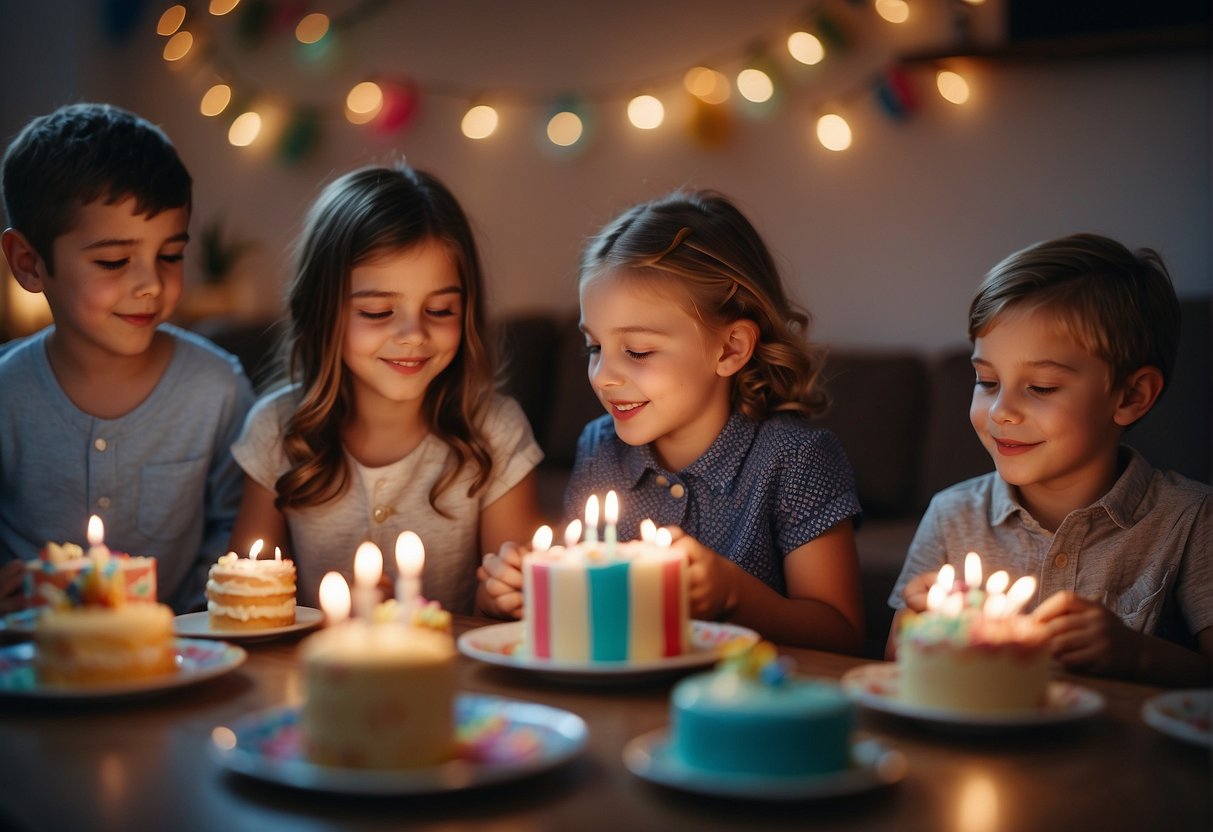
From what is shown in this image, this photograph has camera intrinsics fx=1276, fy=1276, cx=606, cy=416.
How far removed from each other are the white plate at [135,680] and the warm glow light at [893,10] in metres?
2.93

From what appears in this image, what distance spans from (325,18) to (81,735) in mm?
4062

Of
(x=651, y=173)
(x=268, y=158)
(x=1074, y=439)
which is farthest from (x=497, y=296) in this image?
(x=1074, y=439)

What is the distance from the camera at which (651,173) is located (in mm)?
4145

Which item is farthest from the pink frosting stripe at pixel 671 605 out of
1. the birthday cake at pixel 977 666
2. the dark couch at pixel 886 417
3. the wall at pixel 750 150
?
the wall at pixel 750 150

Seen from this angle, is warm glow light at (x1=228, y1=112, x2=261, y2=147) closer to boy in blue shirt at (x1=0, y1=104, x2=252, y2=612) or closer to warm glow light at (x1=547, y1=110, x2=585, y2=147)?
warm glow light at (x1=547, y1=110, x2=585, y2=147)

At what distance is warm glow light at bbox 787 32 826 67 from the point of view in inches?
148

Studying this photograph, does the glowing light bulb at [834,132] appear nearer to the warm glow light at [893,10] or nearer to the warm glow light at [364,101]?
the warm glow light at [893,10]

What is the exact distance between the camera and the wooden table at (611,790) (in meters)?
0.84

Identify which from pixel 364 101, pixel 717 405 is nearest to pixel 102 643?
pixel 717 405

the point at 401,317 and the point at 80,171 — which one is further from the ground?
the point at 80,171

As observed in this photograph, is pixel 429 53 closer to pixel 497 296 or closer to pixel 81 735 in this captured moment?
pixel 497 296

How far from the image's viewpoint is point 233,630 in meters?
1.45

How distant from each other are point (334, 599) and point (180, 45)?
165 inches

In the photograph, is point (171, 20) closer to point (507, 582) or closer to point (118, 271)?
point (118, 271)
